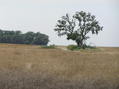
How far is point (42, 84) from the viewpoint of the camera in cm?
742

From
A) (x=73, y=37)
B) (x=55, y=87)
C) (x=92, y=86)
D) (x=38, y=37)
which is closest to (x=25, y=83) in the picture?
(x=55, y=87)

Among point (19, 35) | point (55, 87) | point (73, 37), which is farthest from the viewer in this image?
point (19, 35)

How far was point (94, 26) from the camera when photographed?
6028 centimetres

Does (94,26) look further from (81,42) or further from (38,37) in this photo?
(38,37)

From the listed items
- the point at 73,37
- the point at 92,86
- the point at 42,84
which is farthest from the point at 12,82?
the point at 73,37

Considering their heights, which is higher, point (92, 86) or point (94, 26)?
point (94, 26)

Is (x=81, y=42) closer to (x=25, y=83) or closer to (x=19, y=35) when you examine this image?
(x=19, y=35)

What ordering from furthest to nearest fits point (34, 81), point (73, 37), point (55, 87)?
point (73, 37) → point (34, 81) → point (55, 87)

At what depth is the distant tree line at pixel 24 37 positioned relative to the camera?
97375 mm

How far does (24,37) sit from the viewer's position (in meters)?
97.4

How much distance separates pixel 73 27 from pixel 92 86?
54.6 meters

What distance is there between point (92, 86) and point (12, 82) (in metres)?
2.16

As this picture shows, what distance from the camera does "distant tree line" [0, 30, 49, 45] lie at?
9738 cm

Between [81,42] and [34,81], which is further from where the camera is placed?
[81,42]
